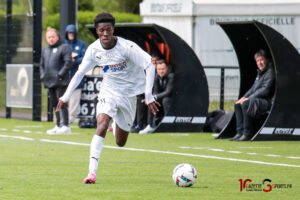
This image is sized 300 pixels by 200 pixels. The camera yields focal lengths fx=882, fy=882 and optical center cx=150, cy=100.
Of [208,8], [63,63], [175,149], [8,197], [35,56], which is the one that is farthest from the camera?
[208,8]

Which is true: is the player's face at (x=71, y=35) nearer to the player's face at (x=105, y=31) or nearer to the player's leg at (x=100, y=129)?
the player's leg at (x=100, y=129)

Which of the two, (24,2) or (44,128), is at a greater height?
(24,2)

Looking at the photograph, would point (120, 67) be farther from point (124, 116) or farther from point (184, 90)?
point (184, 90)

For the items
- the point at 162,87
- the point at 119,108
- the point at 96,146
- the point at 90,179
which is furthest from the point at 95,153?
the point at 162,87

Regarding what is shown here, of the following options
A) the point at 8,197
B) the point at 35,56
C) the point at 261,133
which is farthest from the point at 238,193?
the point at 35,56

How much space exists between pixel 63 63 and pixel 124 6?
2668cm

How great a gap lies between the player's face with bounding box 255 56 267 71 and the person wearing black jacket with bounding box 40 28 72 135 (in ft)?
13.6

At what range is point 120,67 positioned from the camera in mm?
11031

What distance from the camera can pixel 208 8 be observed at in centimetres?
2873

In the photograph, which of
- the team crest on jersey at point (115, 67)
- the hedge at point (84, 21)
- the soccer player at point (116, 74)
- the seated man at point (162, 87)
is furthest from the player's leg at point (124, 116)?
the hedge at point (84, 21)

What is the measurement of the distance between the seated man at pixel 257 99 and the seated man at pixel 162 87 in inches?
108

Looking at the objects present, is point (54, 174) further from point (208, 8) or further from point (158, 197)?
point (208, 8)

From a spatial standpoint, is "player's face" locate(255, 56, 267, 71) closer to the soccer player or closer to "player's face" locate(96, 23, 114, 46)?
the soccer player

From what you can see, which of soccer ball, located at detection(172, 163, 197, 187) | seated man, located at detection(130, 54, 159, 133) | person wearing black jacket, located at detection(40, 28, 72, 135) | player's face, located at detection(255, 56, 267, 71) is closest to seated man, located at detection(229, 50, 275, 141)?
player's face, located at detection(255, 56, 267, 71)
